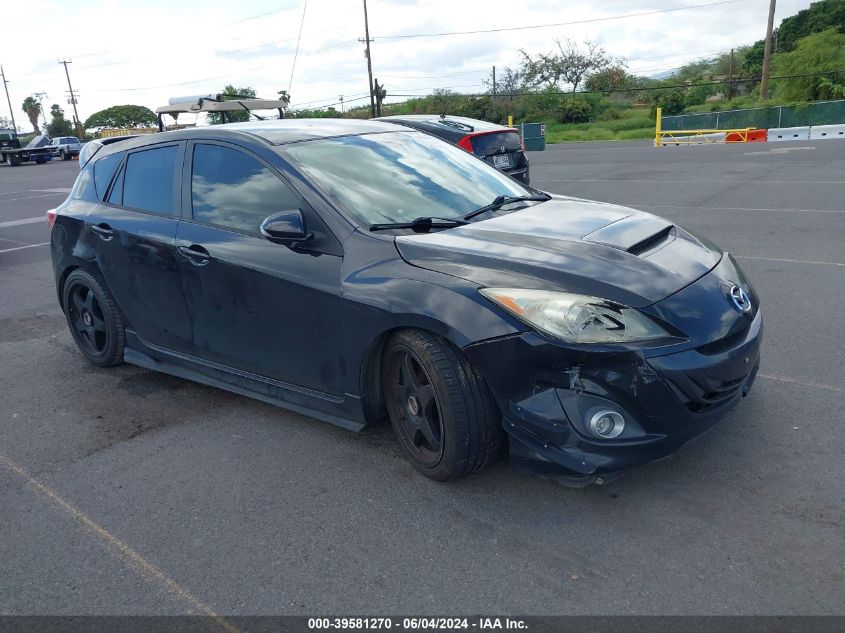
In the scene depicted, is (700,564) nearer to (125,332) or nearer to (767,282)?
(125,332)

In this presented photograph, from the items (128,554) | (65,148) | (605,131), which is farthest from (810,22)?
(128,554)

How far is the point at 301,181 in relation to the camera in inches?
152

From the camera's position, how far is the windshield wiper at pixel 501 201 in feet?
13.4

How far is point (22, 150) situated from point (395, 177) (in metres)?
48.7

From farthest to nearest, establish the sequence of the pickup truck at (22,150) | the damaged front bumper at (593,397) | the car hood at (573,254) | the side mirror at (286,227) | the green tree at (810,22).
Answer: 1. the green tree at (810,22)
2. the pickup truck at (22,150)
3. the side mirror at (286,227)
4. the car hood at (573,254)
5. the damaged front bumper at (593,397)

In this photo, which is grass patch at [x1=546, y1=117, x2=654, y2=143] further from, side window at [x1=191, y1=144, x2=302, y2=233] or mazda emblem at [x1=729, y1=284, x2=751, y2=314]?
mazda emblem at [x1=729, y1=284, x2=751, y2=314]

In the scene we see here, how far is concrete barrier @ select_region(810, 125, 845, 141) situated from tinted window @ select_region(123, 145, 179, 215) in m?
27.8

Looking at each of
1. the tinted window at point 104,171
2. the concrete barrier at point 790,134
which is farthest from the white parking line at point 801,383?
the concrete barrier at point 790,134

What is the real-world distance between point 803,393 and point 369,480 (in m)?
2.47

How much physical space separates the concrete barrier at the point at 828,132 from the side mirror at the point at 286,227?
2826 cm

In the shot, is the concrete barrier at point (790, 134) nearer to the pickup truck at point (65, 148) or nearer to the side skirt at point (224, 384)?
the side skirt at point (224, 384)

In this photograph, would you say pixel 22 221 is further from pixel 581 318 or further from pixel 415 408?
pixel 581 318

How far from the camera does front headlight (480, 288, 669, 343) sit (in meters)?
3.02
